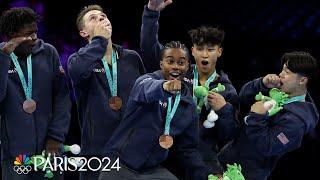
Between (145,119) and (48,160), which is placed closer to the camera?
(145,119)

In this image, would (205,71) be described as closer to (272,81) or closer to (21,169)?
(272,81)

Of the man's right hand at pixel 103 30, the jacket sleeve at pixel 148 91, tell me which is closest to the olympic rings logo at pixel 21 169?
the jacket sleeve at pixel 148 91

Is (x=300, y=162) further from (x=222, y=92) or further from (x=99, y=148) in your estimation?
(x=99, y=148)

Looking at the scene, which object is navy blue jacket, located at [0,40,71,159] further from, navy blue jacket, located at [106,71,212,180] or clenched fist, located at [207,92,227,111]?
clenched fist, located at [207,92,227,111]

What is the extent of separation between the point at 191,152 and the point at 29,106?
0.95 meters

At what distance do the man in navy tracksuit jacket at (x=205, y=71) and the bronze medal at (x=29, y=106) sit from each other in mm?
721

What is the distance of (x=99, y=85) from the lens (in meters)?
4.09

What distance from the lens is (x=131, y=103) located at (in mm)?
3771

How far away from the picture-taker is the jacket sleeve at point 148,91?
3492 millimetres

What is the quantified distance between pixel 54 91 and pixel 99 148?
44 centimetres

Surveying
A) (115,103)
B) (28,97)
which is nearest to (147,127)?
(115,103)

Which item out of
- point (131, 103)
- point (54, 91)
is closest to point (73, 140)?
point (54, 91)

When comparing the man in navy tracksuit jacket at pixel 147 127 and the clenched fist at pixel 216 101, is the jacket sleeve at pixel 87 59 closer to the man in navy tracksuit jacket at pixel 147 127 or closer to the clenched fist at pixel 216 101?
the man in navy tracksuit jacket at pixel 147 127

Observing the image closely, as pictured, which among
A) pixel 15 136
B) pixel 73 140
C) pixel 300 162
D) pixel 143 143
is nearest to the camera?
pixel 143 143
